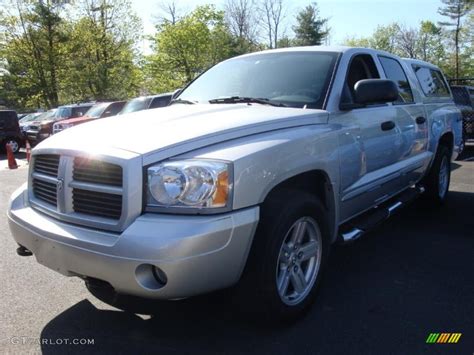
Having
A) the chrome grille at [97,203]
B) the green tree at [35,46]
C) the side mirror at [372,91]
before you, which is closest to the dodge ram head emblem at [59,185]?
the chrome grille at [97,203]

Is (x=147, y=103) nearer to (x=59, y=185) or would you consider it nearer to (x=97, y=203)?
(x=59, y=185)

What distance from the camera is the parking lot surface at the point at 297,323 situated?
9.29ft

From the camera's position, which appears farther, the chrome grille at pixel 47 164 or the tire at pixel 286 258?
the chrome grille at pixel 47 164

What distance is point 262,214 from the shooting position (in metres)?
2.73

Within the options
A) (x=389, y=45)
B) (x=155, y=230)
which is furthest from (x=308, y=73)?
(x=389, y=45)

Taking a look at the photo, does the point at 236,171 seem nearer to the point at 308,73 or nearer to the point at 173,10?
the point at 308,73

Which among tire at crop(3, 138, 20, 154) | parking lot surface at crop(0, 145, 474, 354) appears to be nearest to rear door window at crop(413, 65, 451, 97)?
parking lot surface at crop(0, 145, 474, 354)

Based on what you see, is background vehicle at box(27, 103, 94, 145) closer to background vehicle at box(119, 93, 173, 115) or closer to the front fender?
background vehicle at box(119, 93, 173, 115)

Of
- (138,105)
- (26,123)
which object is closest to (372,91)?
(138,105)

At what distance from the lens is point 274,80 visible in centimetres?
392

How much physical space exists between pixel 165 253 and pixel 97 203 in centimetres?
57

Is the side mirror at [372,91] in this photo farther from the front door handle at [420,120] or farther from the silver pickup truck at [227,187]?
the front door handle at [420,120]

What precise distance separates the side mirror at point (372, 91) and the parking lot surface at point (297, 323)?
4.78 feet

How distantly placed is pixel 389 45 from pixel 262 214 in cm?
6434
